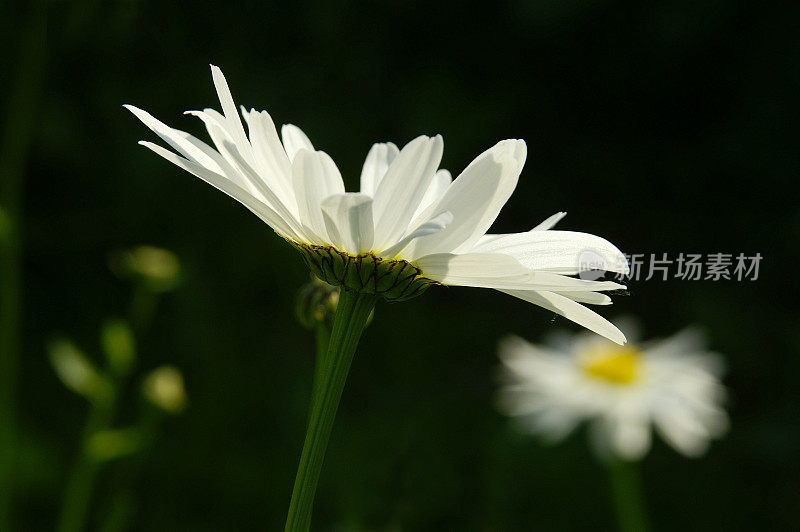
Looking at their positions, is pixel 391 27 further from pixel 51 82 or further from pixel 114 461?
pixel 114 461

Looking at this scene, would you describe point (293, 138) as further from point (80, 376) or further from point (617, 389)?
point (617, 389)

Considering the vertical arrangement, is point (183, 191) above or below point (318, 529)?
above

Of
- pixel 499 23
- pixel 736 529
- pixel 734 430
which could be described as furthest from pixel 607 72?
pixel 736 529

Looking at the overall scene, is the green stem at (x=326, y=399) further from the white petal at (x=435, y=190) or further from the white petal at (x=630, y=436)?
the white petal at (x=630, y=436)

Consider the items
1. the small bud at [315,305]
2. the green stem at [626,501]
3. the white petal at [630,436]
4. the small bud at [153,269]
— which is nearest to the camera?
the small bud at [315,305]

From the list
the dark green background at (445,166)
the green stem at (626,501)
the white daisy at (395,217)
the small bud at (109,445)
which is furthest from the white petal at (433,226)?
the dark green background at (445,166)

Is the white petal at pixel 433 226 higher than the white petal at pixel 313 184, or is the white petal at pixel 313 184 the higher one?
the white petal at pixel 313 184
